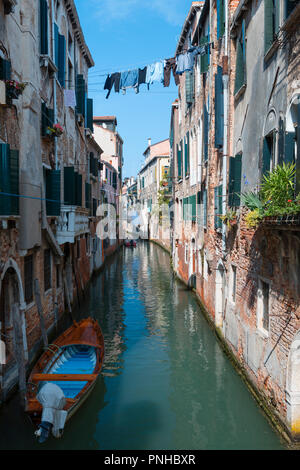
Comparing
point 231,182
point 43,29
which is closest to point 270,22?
point 231,182

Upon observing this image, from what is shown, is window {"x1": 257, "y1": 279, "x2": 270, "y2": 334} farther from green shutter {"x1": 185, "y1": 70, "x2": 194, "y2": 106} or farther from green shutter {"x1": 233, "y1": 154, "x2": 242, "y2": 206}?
green shutter {"x1": 185, "y1": 70, "x2": 194, "y2": 106}

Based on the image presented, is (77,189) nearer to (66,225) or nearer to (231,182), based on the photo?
→ (66,225)

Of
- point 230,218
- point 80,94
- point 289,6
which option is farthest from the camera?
point 80,94

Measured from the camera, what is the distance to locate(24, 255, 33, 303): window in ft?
29.2

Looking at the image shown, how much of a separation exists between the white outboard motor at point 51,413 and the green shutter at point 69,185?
7083 millimetres

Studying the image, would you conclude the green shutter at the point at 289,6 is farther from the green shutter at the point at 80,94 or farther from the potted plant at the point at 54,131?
the green shutter at the point at 80,94

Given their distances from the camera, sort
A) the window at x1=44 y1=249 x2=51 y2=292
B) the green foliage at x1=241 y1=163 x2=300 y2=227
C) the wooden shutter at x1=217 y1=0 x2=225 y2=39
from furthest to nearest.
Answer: the window at x1=44 y1=249 x2=51 y2=292, the wooden shutter at x1=217 y1=0 x2=225 y2=39, the green foliage at x1=241 y1=163 x2=300 y2=227

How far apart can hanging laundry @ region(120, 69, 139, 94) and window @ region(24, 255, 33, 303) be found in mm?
6179

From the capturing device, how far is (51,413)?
18.7 ft

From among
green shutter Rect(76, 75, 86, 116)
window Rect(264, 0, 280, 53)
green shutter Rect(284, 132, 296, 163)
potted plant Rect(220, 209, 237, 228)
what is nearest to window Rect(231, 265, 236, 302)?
potted plant Rect(220, 209, 237, 228)

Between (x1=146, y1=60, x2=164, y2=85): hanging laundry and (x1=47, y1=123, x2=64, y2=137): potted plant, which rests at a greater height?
(x1=146, y1=60, x2=164, y2=85): hanging laundry

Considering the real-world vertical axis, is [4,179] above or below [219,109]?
below

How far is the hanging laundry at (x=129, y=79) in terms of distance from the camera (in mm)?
12302

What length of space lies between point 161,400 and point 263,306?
2.64 metres
